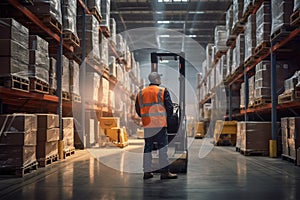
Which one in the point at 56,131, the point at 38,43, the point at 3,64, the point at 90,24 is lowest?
the point at 56,131

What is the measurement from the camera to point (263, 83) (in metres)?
8.43

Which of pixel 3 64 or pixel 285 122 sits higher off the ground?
pixel 3 64

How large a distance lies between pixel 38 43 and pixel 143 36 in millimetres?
13794

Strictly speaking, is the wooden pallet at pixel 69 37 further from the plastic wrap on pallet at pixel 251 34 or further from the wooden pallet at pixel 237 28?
the wooden pallet at pixel 237 28

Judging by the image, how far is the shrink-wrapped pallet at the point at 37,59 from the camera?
597cm

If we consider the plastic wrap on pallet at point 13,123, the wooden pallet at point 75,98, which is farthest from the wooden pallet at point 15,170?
the wooden pallet at point 75,98

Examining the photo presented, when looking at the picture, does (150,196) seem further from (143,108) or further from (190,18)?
(190,18)

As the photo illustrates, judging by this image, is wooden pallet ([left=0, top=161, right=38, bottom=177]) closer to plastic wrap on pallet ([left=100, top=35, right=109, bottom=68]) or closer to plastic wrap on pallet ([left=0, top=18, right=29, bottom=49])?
plastic wrap on pallet ([left=0, top=18, right=29, bottom=49])

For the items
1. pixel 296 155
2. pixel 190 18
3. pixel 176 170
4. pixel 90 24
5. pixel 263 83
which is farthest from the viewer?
pixel 190 18

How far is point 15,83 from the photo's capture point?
543 centimetres

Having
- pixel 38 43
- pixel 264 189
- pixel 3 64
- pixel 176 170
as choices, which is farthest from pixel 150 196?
pixel 38 43

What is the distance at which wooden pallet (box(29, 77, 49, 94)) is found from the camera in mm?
5953

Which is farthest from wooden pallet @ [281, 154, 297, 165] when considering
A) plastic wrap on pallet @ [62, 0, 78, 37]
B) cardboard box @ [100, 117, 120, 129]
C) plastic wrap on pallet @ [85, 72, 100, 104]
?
cardboard box @ [100, 117, 120, 129]

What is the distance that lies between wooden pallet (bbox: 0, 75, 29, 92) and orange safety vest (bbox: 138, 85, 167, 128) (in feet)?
5.87
